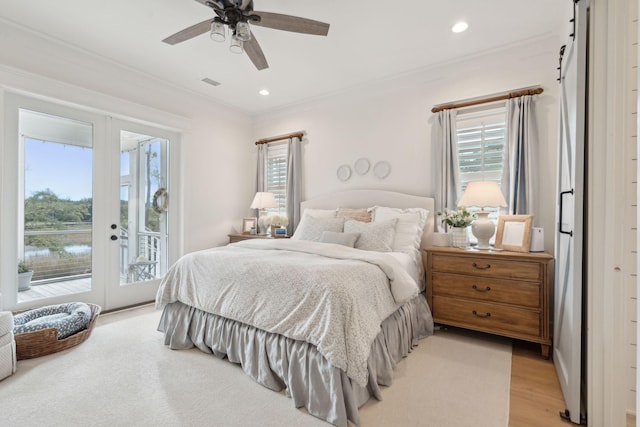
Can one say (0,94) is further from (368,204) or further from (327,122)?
(368,204)

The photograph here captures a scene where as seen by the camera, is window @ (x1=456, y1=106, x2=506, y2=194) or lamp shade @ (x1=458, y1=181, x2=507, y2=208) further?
window @ (x1=456, y1=106, x2=506, y2=194)

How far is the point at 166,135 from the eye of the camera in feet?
13.2

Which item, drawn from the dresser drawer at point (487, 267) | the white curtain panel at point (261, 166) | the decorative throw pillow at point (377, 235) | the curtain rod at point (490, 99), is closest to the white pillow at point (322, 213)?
the decorative throw pillow at point (377, 235)

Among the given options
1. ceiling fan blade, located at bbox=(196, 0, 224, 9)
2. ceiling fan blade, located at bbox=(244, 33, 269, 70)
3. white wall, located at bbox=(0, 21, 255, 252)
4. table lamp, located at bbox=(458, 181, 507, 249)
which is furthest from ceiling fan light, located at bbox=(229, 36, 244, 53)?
table lamp, located at bbox=(458, 181, 507, 249)

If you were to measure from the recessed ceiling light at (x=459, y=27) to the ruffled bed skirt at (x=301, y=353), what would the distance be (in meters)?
2.53

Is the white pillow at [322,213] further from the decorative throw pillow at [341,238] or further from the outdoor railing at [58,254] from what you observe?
the outdoor railing at [58,254]

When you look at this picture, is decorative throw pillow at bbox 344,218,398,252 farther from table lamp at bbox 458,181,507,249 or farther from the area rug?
the area rug

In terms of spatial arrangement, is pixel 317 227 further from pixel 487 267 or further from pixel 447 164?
pixel 487 267

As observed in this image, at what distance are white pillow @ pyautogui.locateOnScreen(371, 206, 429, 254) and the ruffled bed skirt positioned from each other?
1.83 ft

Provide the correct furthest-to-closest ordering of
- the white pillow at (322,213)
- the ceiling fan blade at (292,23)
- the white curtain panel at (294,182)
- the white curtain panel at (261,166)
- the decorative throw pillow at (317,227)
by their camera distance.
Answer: the white curtain panel at (261,166), the white curtain panel at (294,182), the white pillow at (322,213), the decorative throw pillow at (317,227), the ceiling fan blade at (292,23)

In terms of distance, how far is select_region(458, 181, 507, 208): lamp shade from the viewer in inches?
106

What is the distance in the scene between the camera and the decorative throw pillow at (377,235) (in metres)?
2.91

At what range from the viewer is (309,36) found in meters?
2.84

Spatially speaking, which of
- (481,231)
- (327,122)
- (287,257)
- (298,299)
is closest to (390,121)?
(327,122)
